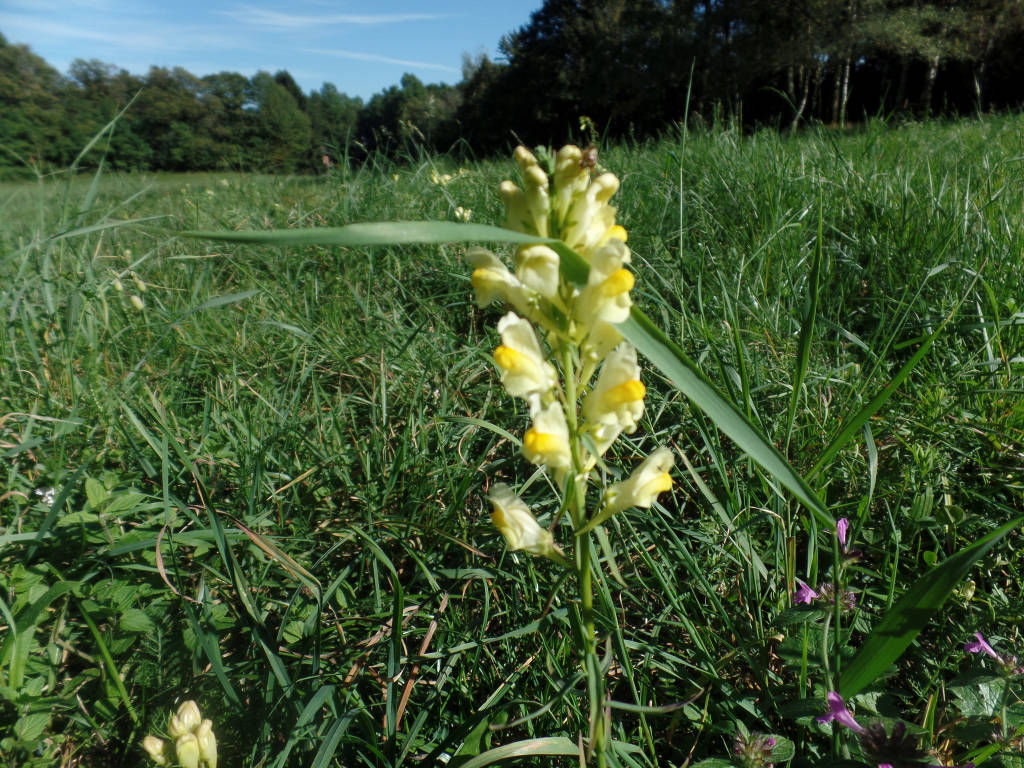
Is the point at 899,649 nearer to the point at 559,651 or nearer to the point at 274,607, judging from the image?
the point at 559,651

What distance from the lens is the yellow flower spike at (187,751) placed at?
1.06 meters

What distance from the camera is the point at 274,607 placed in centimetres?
148

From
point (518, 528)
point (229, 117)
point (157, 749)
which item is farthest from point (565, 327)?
point (229, 117)

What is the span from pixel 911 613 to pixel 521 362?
26.0 inches

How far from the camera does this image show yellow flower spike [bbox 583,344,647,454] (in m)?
0.97

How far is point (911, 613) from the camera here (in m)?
0.84

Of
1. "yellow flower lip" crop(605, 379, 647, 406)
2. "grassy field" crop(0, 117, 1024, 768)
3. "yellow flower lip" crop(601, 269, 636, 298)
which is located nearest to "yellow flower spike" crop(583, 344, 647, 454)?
"yellow flower lip" crop(605, 379, 647, 406)

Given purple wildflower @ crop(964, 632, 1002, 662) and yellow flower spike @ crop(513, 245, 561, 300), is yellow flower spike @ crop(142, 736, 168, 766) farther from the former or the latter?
purple wildflower @ crop(964, 632, 1002, 662)

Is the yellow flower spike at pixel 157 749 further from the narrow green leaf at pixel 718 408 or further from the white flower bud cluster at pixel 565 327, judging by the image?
the narrow green leaf at pixel 718 408

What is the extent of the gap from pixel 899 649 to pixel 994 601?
64 cm

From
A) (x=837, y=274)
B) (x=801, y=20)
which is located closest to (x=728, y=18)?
(x=801, y=20)

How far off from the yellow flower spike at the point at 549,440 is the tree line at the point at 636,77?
1082 cm

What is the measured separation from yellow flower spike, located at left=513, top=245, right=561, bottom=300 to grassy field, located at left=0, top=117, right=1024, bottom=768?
0.48m

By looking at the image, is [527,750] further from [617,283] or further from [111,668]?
[111,668]
